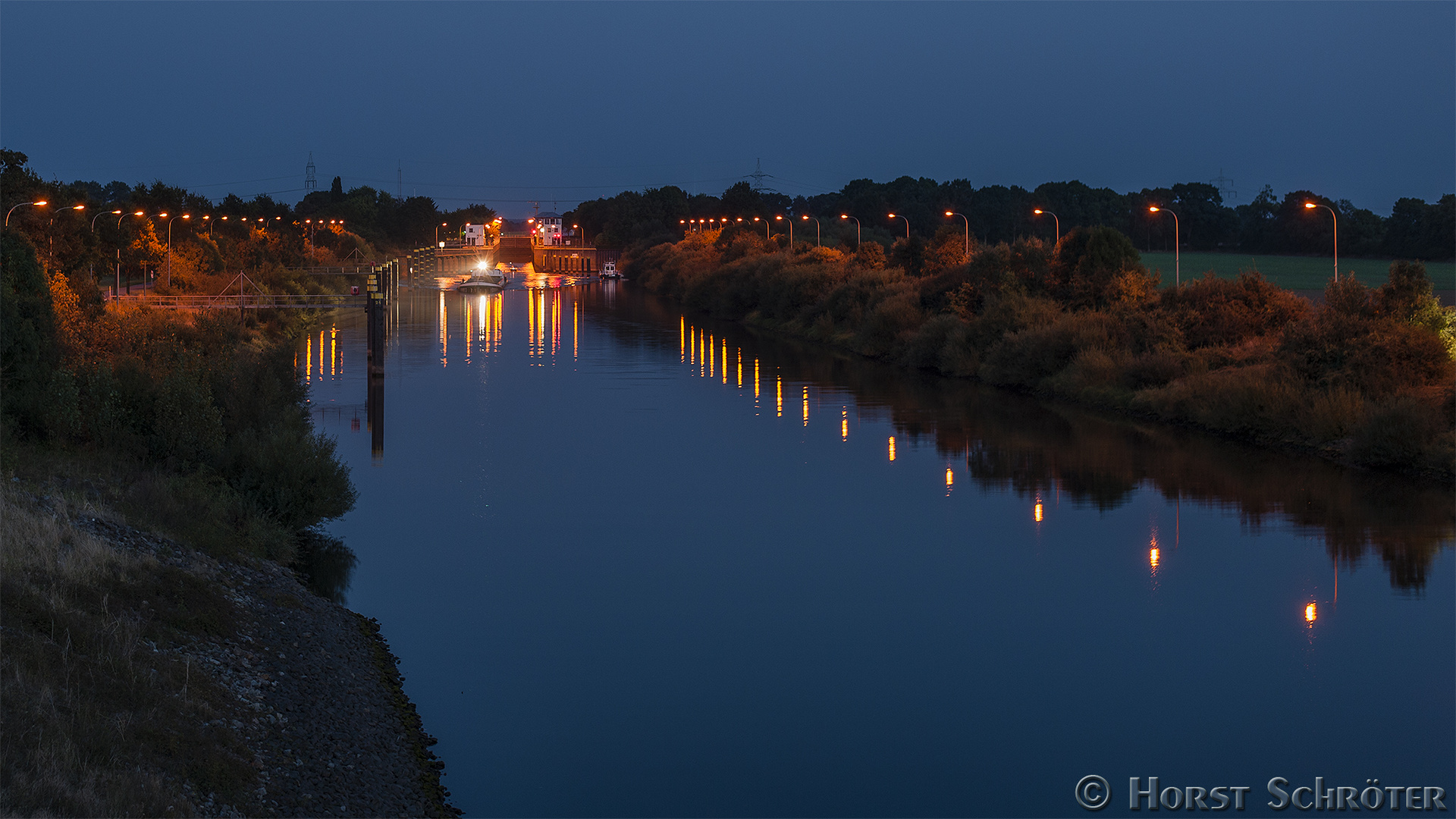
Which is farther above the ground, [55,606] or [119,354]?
[119,354]

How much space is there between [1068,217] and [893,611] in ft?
364

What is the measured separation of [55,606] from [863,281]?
4790 centimetres

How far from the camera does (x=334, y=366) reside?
46.0 m

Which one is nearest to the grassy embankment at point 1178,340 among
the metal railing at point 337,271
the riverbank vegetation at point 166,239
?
the riverbank vegetation at point 166,239

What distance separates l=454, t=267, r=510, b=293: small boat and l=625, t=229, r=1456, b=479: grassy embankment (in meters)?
56.2

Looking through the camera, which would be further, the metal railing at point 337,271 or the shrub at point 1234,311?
the metal railing at point 337,271

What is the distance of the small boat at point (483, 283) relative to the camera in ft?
364

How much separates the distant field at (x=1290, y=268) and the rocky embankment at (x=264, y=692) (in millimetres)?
47944

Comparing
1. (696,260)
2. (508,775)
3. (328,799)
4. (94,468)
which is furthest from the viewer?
(696,260)

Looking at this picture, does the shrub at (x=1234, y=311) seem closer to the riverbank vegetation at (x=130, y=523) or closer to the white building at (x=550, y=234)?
the riverbank vegetation at (x=130, y=523)

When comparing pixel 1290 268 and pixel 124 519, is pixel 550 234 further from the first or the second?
pixel 124 519

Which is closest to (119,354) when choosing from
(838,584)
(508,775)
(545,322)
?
(838,584)

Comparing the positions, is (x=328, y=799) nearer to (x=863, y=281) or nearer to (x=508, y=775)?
(x=508, y=775)

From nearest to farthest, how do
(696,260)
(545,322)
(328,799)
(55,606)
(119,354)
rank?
(328,799) < (55,606) < (119,354) < (545,322) < (696,260)
